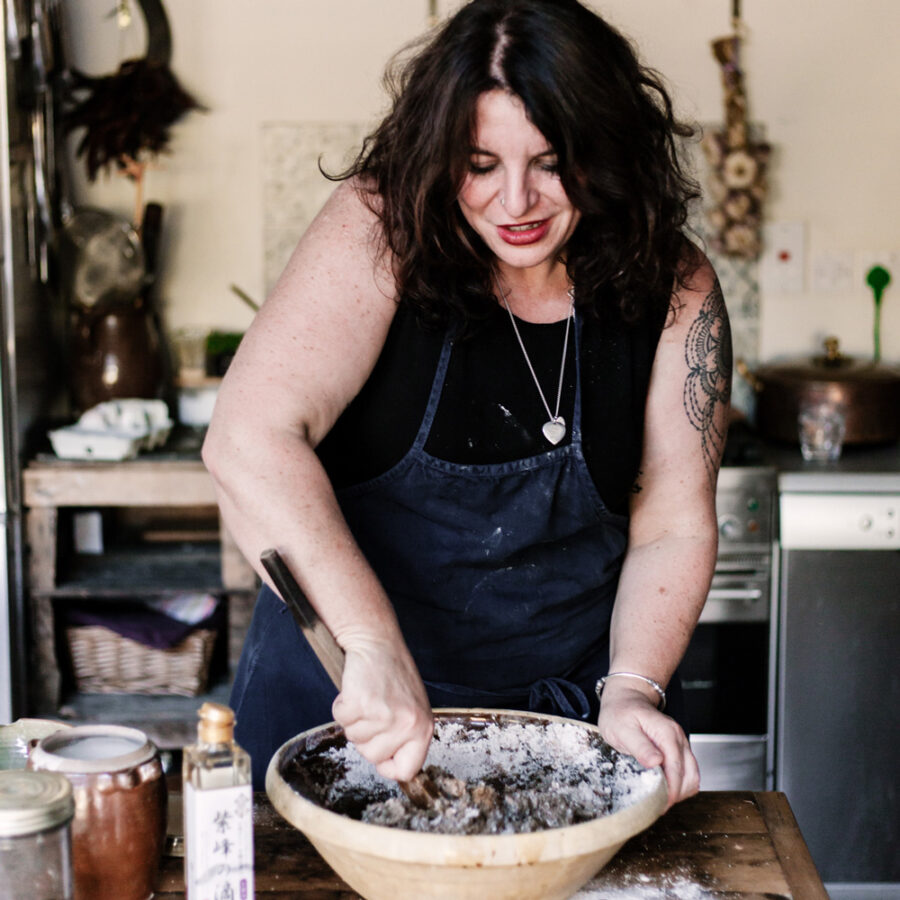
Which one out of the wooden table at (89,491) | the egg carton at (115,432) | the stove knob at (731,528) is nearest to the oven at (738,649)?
the stove knob at (731,528)

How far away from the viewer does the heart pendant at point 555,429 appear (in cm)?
138

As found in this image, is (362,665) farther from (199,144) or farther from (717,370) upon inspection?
(199,144)

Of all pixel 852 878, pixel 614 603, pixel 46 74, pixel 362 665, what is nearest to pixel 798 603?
pixel 852 878

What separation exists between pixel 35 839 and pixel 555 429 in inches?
31.0

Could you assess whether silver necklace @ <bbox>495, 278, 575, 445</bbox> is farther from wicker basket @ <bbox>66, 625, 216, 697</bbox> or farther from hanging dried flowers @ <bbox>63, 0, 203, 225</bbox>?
hanging dried flowers @ <bbox>63, 0, 203, 225</bbox>

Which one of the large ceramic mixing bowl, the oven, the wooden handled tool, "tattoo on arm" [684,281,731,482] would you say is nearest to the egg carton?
the oven

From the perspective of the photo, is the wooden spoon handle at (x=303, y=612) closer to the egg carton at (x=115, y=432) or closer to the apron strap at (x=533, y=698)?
the apron strap at (x=533, y=698)

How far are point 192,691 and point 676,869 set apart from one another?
5.83 ft

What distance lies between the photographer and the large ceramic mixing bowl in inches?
33.1

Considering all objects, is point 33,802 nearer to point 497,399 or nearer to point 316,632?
point 316,632

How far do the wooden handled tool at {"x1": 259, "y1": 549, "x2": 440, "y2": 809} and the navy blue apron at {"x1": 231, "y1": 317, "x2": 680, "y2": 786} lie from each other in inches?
14.1

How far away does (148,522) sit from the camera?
9.92 ft

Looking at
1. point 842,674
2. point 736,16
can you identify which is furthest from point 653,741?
point 736,16

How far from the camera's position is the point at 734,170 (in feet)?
9.86
